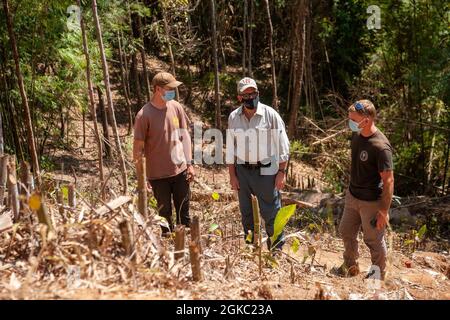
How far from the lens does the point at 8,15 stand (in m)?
6.84

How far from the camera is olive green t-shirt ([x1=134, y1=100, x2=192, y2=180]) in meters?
5.23

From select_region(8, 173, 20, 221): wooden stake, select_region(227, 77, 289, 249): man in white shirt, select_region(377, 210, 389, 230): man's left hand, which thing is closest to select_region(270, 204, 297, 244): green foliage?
select_region(227, 77, 289, 249): man in white shirt

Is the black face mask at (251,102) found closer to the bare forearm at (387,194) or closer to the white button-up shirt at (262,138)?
the white button-up shirt at (262,138)

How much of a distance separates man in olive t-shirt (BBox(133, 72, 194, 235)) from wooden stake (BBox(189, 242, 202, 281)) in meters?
1.31

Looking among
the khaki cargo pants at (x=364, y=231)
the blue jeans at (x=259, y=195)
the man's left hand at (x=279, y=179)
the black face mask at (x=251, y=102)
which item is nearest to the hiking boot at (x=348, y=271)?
the khaki cargo pants at (x=364, y=231)

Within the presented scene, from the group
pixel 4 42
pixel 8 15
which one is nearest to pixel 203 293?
pixel 8 15

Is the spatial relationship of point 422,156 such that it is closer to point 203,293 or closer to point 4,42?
point 4,42

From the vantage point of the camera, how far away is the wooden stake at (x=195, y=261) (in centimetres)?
376

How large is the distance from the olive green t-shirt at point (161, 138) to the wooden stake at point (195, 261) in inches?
63.7

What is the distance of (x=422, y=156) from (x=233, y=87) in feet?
19.7

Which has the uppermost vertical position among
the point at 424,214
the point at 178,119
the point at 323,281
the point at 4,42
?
the point at 4,42

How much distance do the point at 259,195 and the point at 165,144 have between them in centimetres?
88

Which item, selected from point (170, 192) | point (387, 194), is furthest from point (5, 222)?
point (387, 194)

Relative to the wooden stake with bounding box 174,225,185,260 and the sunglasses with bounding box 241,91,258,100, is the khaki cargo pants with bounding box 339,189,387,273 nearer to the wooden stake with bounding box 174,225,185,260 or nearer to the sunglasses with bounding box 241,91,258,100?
the sunglasses with bounding box 241,91,258,100
